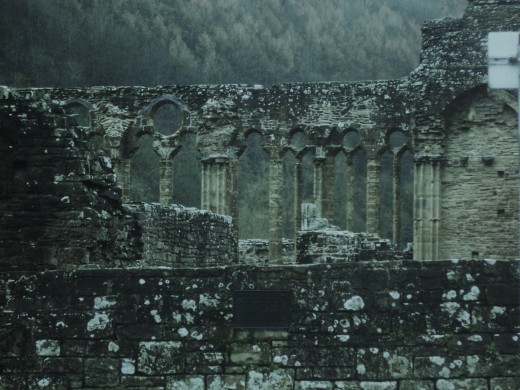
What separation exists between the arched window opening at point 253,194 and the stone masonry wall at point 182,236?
28.4 meters

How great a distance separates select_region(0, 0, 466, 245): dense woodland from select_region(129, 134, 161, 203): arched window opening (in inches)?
1.8

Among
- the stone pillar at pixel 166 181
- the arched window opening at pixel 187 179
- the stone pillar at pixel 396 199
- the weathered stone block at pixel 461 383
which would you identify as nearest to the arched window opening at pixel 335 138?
the stone pillar at pixel 396 199

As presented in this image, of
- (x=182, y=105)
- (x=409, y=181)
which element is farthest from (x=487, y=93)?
(x=409, y=181)

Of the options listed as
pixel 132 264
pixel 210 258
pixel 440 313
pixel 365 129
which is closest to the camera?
pixel 440 313

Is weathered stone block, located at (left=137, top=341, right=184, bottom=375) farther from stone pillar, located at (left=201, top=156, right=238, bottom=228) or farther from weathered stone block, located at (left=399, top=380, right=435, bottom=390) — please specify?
stone pillar, located at (left=201, top=156, right=238, bottom=228)

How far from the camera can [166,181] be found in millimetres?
29375

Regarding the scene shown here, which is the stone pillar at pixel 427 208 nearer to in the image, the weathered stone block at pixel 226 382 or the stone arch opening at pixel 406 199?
the stone arch opening at pixel 406 199

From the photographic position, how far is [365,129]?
2828cm

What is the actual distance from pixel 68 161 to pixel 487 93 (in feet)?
53.8

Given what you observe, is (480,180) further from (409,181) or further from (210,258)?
(409,181)

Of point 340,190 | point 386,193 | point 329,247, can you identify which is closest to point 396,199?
point 329,247

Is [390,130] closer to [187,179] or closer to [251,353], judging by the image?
[187,179]

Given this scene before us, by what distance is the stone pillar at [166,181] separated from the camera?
29125mm

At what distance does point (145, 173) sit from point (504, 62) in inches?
1502
